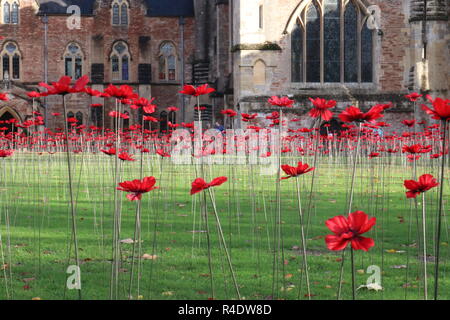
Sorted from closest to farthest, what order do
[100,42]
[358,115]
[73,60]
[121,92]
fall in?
[358,115] < [121,92] < [73,60] < [100,42]

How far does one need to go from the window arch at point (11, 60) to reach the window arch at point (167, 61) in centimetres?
825

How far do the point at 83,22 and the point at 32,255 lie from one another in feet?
124

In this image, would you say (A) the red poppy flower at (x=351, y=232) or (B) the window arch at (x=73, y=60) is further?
(B) the window arch at (x=73, y=60)

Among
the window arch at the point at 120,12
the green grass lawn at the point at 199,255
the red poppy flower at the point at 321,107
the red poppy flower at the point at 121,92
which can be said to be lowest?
the green grass lawn at the point at 199,255

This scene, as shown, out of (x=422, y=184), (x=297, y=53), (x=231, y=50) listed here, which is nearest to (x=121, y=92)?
(x=422, y=184)

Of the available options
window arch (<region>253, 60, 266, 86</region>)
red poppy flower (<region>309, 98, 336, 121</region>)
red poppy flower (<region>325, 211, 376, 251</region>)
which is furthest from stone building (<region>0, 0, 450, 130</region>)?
red poppy flower (<region>325, 211, 376, 251</region>)

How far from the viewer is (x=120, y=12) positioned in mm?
44281

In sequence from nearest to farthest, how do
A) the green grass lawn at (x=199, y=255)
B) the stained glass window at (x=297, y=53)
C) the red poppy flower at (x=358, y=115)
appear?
1. the red poppy flower at (x=358, y=115)
2. the green grass lawn at (x=199, y=255)
3. the stained glass window at (x=297, y=53)

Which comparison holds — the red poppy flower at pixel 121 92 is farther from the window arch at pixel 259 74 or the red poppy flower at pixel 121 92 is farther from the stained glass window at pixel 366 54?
the stained glass window at pixel 366 54

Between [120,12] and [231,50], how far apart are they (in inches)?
677

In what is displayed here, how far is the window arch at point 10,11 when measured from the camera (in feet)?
143

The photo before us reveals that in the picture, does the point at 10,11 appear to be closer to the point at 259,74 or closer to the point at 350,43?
the point at 259,74

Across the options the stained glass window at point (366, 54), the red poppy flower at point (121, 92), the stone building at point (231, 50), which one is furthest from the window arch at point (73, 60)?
the red poppy flower at point (121, 92)

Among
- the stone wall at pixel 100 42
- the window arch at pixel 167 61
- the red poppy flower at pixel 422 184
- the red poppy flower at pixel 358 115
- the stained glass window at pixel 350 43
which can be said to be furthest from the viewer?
the window arch at pixel 167 61
